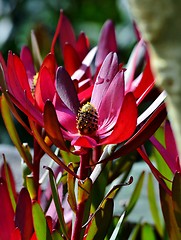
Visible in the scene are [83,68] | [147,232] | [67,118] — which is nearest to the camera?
[67,118]

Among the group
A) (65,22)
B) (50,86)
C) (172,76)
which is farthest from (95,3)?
(172,76)

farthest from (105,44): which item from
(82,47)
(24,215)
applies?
(24,215)

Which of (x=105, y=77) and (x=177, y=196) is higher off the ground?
(x=105, y=77)

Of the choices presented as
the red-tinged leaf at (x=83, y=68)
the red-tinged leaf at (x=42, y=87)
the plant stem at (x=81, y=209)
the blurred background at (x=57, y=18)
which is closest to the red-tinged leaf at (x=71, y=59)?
the red-tinged leaf at (x=83, y=68)

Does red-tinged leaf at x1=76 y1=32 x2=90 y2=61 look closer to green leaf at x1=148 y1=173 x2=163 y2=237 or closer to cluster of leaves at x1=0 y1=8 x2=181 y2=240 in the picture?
cluster of leaves at x1=0 y1=8 x2=181 y2=240

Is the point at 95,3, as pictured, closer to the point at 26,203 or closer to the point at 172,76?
the point at 26,203

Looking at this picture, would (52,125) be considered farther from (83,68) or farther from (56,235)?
(83,68)

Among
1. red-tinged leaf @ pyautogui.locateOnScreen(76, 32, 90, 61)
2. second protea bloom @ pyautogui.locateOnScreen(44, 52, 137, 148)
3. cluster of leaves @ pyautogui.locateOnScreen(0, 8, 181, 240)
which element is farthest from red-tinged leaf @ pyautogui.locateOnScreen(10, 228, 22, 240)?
red-tinged leaf @ pyautogui.locateOnScreen(76, 32, 90, 61)
